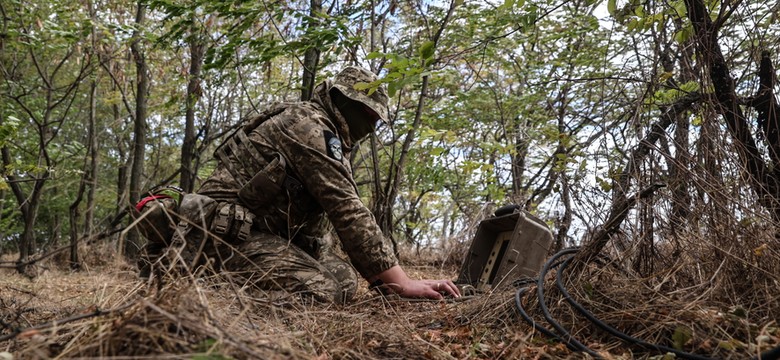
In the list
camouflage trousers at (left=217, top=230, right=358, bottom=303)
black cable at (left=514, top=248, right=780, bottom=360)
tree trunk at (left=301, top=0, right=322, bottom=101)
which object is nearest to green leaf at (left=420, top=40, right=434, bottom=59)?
black cable at (left=514, top=248, right=780, bottom=360)

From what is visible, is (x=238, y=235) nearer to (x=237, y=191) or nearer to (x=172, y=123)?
(x=237, y=191)

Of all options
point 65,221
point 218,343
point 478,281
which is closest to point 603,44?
point 478,281

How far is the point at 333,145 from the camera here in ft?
10.1

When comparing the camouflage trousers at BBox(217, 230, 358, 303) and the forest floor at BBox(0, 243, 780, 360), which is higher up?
the forest floor at BBox(0, 243, 780, 360)

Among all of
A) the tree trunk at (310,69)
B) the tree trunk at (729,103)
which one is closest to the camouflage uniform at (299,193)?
the tree trunk at (729,103)

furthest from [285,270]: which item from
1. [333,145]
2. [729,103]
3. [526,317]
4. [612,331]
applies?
[729,103]

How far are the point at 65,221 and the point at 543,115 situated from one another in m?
18.1

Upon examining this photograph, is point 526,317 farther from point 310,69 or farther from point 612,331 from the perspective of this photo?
point 310,69

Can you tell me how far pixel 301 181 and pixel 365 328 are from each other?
1.25m

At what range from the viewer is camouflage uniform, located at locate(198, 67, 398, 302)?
2.95 m

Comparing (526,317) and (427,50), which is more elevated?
(427,50)

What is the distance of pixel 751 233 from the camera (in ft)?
6.47

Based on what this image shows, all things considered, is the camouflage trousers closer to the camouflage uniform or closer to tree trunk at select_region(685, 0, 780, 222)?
the camouflage uniform

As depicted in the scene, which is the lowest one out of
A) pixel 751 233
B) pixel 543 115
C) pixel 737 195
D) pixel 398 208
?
pixel 398 208
